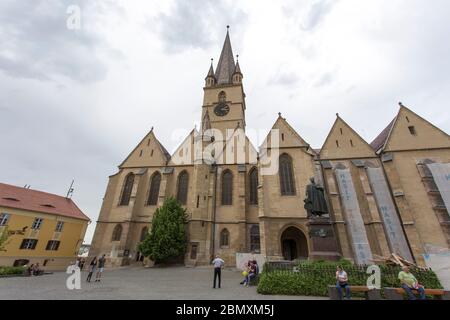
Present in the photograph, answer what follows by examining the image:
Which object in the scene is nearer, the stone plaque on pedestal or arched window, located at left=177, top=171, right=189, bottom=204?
the stone plaque on pedestal

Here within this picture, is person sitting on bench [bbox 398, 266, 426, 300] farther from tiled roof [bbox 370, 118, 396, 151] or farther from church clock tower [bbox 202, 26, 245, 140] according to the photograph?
church clock tower [bbox 202, 26, 245, 140]

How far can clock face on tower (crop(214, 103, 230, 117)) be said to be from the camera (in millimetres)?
35781

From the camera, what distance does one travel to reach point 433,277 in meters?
9.88

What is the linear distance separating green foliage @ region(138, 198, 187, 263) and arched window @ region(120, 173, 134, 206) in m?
6.41

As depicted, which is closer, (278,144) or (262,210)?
(262,210)

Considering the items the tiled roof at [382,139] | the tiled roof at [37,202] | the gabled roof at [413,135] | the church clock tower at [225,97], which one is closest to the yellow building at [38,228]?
the tiled roof at [37,202]

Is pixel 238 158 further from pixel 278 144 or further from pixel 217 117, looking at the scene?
pixel 217 117

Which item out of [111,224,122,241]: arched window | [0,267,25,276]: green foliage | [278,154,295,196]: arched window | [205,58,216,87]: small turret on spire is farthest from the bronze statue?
[205,58,216,87]: small turret on spire

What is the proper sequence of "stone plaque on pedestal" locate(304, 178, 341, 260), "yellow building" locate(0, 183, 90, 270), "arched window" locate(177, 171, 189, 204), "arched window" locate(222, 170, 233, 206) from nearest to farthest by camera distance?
"stone plaque on pedestal" locate(304, 178, 341, 260) < "arched window" locate(222, 170, 233, 206) < "yellow building" locate(0, 183, 90, 270) < "arched window" locate(177, 171, 189, 204)

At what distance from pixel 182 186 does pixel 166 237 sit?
699 centimetres

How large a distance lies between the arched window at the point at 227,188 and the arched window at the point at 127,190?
36.7ft

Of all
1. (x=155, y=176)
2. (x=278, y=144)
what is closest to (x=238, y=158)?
(x=278, y=144)
